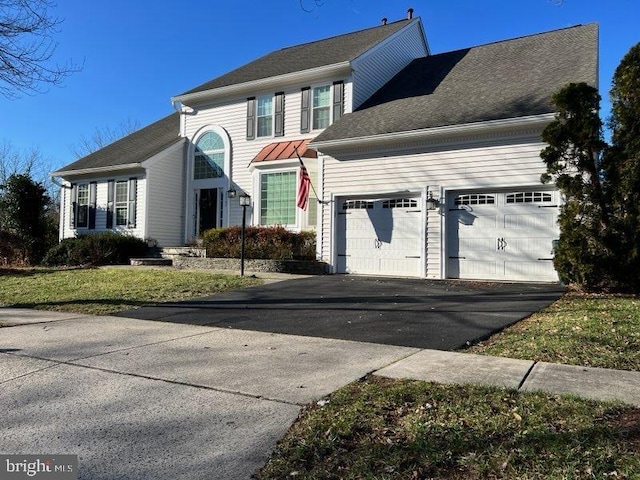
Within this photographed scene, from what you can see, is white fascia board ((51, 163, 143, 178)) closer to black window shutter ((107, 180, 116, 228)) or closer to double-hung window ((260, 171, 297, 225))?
black window shutter ((107, 180, 116, 228))

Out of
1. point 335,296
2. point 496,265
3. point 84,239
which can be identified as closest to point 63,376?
point 335,296

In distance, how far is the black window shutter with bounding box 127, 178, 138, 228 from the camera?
64.0ft

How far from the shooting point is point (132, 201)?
1959cm

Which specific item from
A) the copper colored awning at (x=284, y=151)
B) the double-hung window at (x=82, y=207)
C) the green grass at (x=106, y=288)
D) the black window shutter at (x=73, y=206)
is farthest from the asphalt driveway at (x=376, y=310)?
the black window shutter at (x=73, y=206)

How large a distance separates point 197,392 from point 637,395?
3.43 metres

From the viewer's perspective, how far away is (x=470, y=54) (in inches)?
682

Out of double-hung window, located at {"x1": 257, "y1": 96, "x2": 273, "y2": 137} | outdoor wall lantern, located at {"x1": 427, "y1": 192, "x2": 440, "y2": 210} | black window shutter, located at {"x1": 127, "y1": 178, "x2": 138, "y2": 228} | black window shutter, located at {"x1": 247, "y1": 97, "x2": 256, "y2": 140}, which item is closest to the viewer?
outdoor wall lantern, located at {"x1": 427, "y1": 192, "x2": 440, "y2": 210}

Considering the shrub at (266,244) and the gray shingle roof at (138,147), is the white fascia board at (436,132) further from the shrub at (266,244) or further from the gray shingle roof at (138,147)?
the gray shingle roof at (138,147)

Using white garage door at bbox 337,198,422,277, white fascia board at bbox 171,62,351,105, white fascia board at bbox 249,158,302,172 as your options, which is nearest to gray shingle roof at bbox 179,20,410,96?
white fascia board at bbox 171,62,351,105

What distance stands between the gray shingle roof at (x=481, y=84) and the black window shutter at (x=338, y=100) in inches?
23.7

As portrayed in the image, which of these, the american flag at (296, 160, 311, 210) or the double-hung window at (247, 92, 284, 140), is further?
the double-hung window at (247, 92, 284, 140)

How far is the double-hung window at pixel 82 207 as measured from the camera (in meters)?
21.3

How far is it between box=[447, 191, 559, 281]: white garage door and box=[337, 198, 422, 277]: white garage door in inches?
37.7

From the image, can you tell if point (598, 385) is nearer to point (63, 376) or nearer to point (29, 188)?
point (63, 376)
